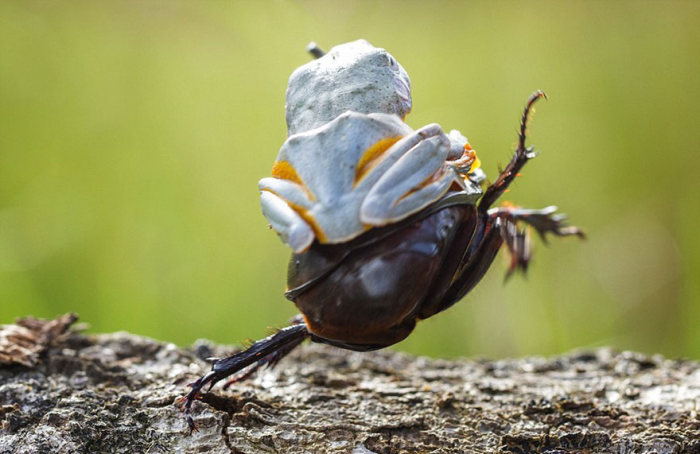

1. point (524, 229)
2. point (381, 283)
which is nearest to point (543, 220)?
point (524, 229)

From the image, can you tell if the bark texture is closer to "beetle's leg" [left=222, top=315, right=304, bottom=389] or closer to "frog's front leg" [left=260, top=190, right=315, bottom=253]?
"beetle's leg" [left=222, top=315, right=304, bottom=389]

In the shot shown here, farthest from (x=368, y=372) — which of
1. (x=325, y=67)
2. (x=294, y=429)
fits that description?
(x=325, y=67)

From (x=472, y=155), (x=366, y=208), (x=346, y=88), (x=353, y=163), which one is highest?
(x=346, y=88)

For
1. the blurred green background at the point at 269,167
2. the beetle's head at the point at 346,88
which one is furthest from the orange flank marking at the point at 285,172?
the blurred green background at the point at 269,167

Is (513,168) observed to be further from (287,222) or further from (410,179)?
(287,222)

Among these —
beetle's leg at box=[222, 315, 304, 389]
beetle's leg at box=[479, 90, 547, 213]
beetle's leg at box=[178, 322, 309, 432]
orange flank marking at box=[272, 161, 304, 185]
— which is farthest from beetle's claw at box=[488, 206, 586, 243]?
orange flank marking at box=[272, 161, 304, 185]

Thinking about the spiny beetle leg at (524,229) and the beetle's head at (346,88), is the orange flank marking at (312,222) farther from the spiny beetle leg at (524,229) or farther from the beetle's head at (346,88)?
the spiny beetle leg at (524,229)
